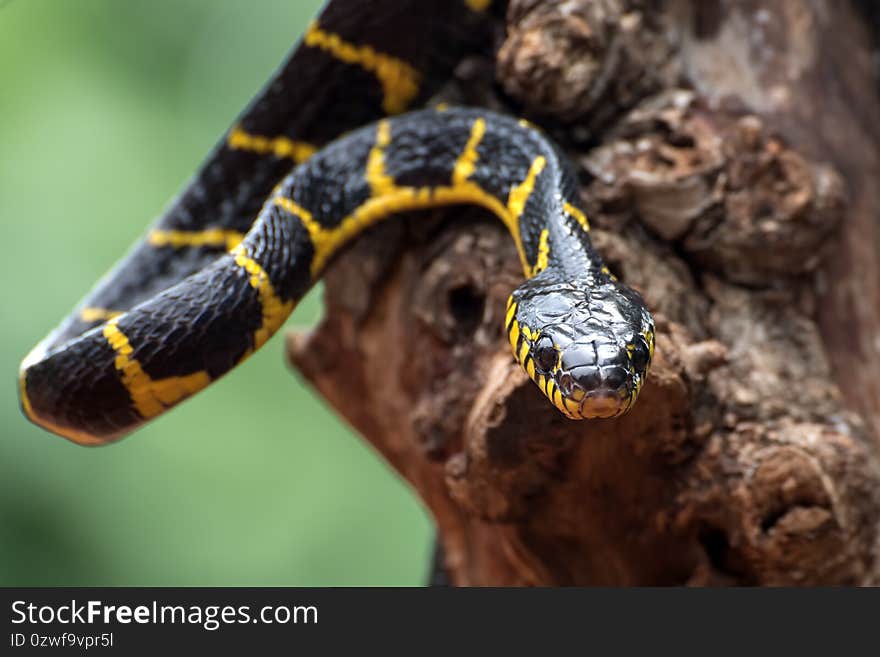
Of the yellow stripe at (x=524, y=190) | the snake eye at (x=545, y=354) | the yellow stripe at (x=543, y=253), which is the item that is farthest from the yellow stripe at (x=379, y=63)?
the snake eye at (x=545, y=354)

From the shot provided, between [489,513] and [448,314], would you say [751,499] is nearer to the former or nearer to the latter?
[489,513]

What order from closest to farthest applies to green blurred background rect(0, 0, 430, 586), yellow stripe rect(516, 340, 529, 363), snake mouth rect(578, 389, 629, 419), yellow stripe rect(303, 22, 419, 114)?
snake mouth rect(578, 389, 629, 419), yellow stripe rect(516, 340, 529, 363), yellow stripe rect(303, 22, 419, 114), green blurred background rect(0, 0, 430, 586)

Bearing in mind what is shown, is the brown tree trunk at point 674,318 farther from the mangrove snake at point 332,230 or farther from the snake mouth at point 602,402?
the snake mouth at point 602,402

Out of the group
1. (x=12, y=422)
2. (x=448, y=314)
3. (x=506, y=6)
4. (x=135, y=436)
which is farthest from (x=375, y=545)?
(x=506, y=6)

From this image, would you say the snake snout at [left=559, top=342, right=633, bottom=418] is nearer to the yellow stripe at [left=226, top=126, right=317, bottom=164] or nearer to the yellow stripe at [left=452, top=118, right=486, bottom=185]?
the yellow stripe at [left=452, top=118, right=486, bottom=185]

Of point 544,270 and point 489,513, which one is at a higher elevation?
point 544,270

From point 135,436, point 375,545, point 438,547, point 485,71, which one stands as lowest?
point 375,545

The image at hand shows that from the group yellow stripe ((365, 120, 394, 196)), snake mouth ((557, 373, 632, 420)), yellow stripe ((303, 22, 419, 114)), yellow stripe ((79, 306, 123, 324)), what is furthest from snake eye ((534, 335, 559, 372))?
yellow stripe ((79, 306, 123, 324))

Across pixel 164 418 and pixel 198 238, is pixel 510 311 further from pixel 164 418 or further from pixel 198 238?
pixel 164 418
